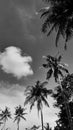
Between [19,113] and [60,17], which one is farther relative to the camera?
[19,113]

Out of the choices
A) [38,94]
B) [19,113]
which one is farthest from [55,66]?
[19,113]

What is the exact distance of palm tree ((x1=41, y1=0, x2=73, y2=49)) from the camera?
15574 millimetres

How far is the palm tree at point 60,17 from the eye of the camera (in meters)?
15.6

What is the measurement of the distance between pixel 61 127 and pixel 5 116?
3498 cm

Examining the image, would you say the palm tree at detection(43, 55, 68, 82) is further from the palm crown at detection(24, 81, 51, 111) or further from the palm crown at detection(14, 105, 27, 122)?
the palm crown at detection(14, 105, 27, 122)

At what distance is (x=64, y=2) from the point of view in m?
15.5

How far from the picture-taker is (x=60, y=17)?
16188mm

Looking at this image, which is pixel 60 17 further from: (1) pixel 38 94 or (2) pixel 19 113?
(2) pixel 19 113

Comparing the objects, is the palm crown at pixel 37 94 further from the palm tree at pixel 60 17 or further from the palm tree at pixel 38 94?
the palm tree at pixel 60 17

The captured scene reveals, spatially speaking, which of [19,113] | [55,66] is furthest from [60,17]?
[19,113]

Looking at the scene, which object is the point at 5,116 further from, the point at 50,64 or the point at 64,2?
the point at 64,2

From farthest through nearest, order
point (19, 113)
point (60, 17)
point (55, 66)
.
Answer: point (19, 113)
point (55, 66)
point (60, 17)

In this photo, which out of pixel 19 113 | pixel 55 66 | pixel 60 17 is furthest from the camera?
pixel 19 113

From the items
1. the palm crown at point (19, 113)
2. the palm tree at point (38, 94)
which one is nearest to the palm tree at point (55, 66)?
the palm tree at point (38, 94)
